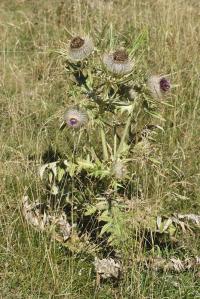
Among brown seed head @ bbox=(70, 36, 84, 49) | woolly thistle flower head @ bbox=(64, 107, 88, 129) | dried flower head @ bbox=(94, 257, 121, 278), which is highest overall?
brown seed head @ bbox=(70, 36, 84, 49)

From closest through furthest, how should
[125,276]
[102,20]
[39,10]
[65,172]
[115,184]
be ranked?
[125,276]
[115,184]
[65,172]
[102,20]
[39,10]

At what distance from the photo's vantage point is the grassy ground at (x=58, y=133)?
342 centimetres

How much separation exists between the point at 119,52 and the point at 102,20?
3.62 meters

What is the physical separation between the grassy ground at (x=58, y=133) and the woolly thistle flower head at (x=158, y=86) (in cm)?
23

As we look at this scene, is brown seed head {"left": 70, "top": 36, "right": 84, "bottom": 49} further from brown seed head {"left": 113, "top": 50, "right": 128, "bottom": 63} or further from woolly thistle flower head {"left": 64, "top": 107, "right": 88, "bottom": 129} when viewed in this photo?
woolly thistle flower head {"left": 64, "top": 107, "right": 88, "bottom": 129}

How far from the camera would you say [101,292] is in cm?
344

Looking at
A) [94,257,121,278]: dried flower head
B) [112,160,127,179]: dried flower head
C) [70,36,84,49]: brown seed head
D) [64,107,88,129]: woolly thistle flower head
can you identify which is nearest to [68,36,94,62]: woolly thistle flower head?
[70,36,84,49]: brown seed head

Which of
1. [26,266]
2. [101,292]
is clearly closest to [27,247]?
[26,266]

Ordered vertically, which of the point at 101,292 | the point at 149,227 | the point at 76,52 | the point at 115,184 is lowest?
the point at 101,292

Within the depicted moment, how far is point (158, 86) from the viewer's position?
349cm

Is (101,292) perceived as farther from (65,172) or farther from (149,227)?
(65,172)

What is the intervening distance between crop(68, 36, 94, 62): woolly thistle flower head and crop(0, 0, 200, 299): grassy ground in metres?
0.35

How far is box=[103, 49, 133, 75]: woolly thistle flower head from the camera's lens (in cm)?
339

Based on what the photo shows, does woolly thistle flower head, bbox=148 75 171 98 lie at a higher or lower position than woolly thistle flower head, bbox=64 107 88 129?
higher
